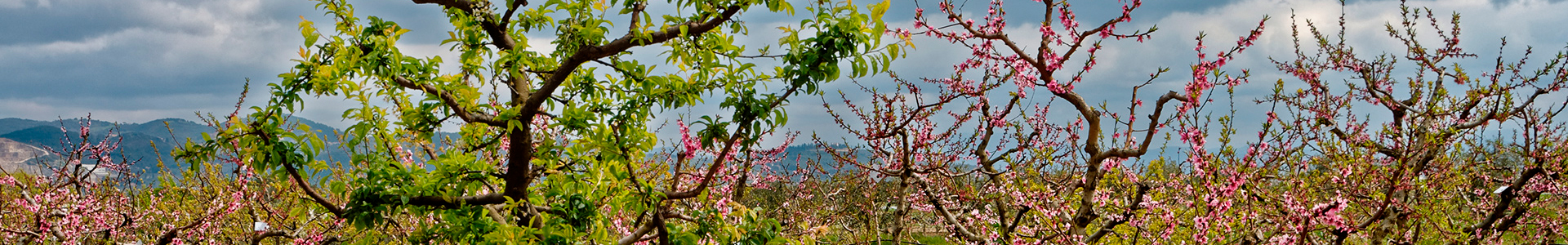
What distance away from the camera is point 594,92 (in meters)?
4.15

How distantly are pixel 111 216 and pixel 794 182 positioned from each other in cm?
645

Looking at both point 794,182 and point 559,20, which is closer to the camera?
point 559,20

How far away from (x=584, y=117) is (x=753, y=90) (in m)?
0.72

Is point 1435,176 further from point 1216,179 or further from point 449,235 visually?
point 449,235

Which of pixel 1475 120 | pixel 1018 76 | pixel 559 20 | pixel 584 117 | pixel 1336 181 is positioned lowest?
pixel 584 117

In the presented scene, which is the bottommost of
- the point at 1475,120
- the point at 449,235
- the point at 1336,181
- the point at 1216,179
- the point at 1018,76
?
the point at 449,235

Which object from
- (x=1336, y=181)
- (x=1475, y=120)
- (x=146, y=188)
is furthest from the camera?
(x=146, y=188)

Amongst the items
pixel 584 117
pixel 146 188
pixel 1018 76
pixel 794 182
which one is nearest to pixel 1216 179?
pixel 1018 76

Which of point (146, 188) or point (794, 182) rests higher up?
point (794, 182)

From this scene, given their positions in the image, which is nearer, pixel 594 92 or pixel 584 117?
pixel 584 117

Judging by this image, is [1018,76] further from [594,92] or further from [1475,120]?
[1475,120]

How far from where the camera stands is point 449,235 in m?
3.85

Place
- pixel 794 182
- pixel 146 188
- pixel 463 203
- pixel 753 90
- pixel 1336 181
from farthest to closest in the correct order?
1. pixel 794 182
2. pixel 146 188
3. pixel 1336 181
4. pixel 463 203
5. pixel 753 90

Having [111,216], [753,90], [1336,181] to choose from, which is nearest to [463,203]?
[753,90]
